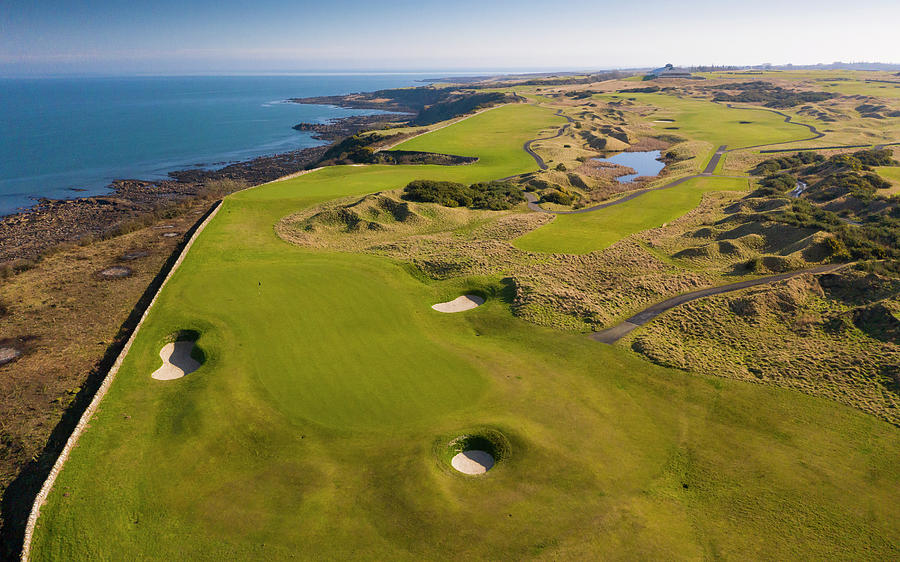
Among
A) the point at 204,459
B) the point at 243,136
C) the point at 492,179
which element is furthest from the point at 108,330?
the point at 243,136

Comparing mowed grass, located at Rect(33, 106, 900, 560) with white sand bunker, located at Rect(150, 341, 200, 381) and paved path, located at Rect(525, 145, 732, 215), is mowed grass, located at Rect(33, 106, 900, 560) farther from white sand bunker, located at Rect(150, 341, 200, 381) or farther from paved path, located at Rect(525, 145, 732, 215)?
paved path, located at Rect(525, 145, 732, 215)

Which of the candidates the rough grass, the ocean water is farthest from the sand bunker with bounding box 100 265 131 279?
the rough grass

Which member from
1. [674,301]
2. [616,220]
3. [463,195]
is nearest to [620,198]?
[616,220]

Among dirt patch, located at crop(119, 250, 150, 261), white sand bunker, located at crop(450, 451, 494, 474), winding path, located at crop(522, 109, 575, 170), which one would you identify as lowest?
white sand bunker, located at crop(450, 451, 494, 474)

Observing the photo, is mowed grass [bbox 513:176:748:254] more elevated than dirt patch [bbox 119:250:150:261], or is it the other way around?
mowed grass [bbox 513:176:748:254]

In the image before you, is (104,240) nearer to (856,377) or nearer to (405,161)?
(405,161)

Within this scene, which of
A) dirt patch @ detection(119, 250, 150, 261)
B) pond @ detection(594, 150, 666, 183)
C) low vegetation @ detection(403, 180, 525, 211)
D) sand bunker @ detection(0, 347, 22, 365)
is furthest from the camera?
pond @ detection(594, 150, 666, 183)

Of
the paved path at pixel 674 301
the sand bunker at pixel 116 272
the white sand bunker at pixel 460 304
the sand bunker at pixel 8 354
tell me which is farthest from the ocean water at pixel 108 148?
the paved path at pixel 674 301
